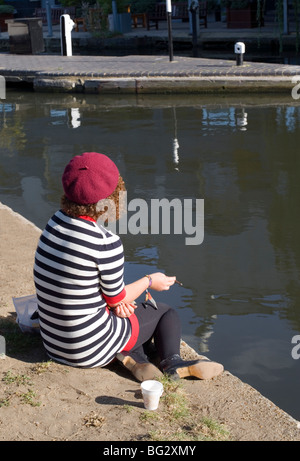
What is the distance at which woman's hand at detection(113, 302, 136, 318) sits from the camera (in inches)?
144

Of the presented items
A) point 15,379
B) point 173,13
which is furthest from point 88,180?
point 173,13

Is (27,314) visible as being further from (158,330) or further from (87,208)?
(87,208)

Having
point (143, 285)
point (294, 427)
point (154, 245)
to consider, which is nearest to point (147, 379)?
point (143, 285)

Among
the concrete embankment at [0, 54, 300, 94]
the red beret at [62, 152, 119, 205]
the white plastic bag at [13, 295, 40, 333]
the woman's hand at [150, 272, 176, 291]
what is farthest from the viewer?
the concrete embankment at [0, 54, 300, 94]

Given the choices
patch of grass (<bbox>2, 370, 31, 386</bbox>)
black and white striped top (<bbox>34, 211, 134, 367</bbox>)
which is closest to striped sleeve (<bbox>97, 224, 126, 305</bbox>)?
black and white striped top (<bbox>34, 211, 134, 367</bbox>)

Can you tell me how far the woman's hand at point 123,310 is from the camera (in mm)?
3670

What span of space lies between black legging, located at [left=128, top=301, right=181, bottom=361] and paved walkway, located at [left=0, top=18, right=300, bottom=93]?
32.8 feet

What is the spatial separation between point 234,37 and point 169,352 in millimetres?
19751

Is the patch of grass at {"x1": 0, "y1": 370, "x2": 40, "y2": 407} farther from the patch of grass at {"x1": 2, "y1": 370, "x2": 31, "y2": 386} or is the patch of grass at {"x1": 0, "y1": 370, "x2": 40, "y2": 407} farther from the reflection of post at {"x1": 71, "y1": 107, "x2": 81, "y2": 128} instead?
the reflection of post at {"x1": 71, "y1": 107, "x2": 81, "y2": 128}

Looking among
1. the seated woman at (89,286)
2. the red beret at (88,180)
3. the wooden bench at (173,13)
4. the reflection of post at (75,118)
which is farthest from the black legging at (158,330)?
the wooden bench at (173,13)

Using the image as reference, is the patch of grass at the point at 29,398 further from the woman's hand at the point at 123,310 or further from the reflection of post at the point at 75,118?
the reflection of post at the point at 75,118

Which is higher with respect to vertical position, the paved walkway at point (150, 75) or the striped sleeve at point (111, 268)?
the paved walkway at point (150, 75)

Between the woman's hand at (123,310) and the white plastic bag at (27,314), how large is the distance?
60 centimetres

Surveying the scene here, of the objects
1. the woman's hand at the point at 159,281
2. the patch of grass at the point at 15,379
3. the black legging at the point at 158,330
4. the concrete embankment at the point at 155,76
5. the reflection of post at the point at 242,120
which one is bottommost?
the patch of grass at the point at 15,379
